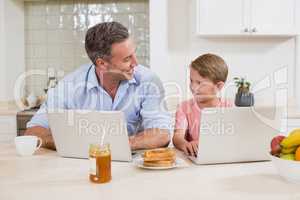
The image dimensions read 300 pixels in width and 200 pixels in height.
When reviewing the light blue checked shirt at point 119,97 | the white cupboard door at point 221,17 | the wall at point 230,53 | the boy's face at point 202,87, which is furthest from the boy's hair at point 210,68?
the wall at point 230,53

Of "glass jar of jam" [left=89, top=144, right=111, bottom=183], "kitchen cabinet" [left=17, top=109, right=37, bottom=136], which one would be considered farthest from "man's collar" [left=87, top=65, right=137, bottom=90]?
"kitchen cabinet" [left=17, top=109, right=37, bottom=136]

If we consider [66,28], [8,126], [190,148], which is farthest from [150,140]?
[66,28]

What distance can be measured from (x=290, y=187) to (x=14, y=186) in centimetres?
82

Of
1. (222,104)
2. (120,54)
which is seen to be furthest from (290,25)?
(120,54)

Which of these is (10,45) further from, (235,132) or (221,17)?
(235,132)

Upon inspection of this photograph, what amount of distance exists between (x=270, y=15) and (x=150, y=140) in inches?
79.9

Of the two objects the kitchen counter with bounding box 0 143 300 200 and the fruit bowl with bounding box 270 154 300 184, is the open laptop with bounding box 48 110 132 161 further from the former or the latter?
the fruit bowl with bounding box 270 154 300 184

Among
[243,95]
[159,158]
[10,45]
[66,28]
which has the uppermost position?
[66,28]

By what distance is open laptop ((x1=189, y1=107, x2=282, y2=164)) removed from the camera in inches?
51.5

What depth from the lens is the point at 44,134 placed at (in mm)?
1758

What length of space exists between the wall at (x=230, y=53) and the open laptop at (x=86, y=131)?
206 cm

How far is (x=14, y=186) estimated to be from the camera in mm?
1146

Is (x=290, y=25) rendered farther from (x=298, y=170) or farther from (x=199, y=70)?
(x=298, y=170)

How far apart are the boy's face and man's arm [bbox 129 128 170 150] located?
0.34 metres
